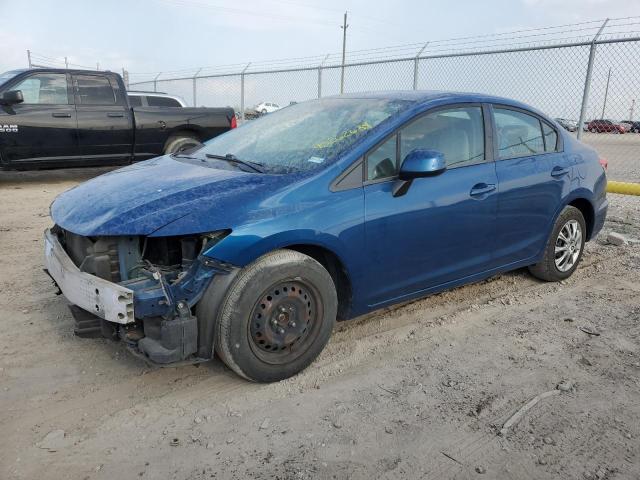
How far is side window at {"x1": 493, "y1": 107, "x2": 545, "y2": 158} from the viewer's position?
160 inches

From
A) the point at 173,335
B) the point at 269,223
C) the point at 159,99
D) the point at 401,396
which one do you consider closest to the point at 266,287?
the point at 269,223

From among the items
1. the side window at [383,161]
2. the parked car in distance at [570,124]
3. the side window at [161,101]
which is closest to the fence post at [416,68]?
the parked car in distance at [570,124]

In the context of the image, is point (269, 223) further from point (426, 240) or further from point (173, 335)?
point (426, 240)

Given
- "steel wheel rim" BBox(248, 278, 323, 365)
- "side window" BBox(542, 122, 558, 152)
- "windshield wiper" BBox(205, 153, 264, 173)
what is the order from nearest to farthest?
1. "steel wheel rim" BBox(248, 278, 323, 365)
2. "windshield wiper" BBox(205, 153, 264, 173)
3. "side window" BBox(542, 122, 558, 152)

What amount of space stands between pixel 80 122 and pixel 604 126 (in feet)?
31.2

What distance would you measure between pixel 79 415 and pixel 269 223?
139cm

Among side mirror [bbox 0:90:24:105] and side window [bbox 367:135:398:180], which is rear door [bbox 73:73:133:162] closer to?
side mirror [bbox 0:90:24:105]

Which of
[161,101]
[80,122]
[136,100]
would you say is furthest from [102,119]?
[161,101]

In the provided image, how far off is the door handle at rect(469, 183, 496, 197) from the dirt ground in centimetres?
97

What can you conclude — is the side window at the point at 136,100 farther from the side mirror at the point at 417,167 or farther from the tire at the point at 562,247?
the side mirror at the point at 417,167

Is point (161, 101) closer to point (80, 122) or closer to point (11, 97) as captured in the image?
point (80, 122)

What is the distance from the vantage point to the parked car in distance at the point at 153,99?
11.8 meters

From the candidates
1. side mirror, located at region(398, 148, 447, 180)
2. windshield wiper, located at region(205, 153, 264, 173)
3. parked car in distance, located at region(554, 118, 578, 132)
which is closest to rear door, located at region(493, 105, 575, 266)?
side mirror, located at region(398, 148, 447, 180)

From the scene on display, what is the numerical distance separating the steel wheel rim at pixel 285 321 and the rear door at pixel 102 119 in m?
7.18
